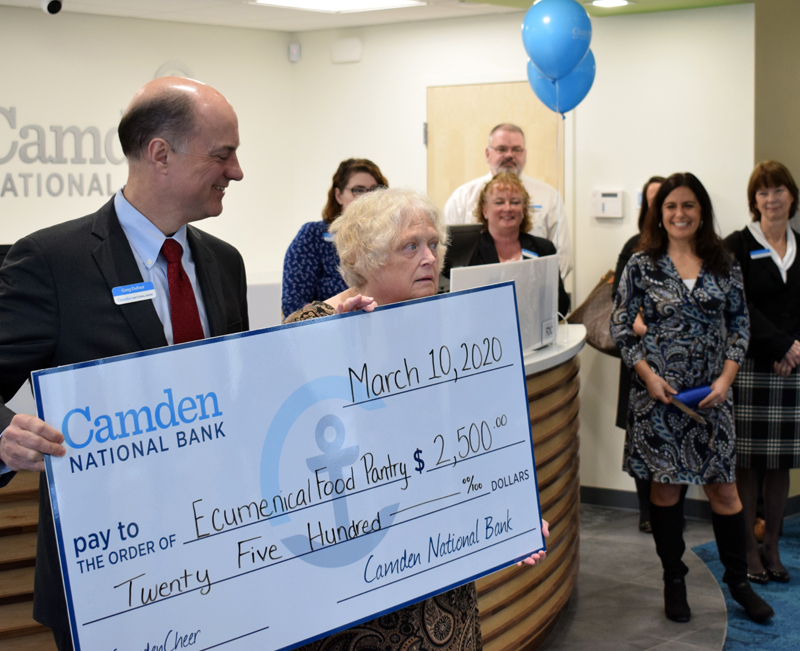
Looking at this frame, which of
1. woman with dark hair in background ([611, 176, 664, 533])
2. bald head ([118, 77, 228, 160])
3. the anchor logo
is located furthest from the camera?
woman with dark hair in background ([611, 176, 664, 533])

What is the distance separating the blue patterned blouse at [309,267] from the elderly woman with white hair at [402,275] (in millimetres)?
1627

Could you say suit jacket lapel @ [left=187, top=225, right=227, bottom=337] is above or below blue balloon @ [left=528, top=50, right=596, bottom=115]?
below

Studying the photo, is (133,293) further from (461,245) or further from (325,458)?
(461,245)

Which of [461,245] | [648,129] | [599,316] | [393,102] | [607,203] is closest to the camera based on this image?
[461,245]

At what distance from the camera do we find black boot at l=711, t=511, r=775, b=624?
355cm

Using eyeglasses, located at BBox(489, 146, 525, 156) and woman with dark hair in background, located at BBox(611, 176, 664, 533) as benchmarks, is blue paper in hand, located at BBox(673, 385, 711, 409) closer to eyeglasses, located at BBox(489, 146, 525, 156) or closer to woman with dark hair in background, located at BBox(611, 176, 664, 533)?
woman with dark hair in background, located at BBox(611, 176, 664, 533)

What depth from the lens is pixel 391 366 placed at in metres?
1.55

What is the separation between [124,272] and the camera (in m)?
1.53

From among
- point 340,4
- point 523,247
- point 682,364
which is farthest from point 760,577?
point 340,4

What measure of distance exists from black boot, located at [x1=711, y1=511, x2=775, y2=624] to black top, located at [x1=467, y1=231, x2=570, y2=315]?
3.84 feet

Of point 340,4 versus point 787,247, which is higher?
point 340,4

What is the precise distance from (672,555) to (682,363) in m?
0.86

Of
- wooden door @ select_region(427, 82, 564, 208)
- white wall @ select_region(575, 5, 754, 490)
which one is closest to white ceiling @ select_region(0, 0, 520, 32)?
wooden door @ select_region(427, 82, 564, 208)

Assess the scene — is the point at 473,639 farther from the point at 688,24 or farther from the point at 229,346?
the point at 688,24
